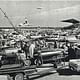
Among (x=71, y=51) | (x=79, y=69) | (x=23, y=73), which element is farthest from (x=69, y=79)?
(x=71, y=51)

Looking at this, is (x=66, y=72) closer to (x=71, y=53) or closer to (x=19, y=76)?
(x=71, y=53)

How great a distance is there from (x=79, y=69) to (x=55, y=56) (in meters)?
2.48

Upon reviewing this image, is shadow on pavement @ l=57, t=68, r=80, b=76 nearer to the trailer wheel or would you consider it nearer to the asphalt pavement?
the asphalt pavement

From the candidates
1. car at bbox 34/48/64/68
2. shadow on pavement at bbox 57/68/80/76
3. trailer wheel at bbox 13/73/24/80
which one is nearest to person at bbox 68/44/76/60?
car at bbox 34/48/64/68

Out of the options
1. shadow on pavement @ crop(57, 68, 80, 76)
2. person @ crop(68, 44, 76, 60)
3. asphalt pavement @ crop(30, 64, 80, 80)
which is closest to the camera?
asphalt pavement @ crop(30, 64, 80, 80)

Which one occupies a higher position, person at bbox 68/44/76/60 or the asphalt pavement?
person at bbox 68/44/76/60

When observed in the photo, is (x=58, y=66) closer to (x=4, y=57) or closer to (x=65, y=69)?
(x=65, y=69)

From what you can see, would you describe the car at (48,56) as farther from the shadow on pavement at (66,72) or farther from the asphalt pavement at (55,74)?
the asphalt pavement at (55,74)

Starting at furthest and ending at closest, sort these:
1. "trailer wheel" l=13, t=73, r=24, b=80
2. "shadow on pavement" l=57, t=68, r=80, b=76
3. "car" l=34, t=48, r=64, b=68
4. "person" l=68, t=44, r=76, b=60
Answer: "person" l=68, t=44, r=76, b=60
"car" l=34, t=48, r=64, b=68
"shadow on pavement" l=57, t=68, r=80, b=76
"trailer wheel" l=13, t=73, r=24, b=80

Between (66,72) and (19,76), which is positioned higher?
(19,76)

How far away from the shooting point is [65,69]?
1054cm

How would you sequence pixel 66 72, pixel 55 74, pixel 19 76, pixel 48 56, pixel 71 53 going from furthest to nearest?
pixel 71 53, pixel 48 56, pixel 66 72, pixel 55 74, pixel 19 76

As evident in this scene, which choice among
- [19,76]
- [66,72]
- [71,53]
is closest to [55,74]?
[66,72]

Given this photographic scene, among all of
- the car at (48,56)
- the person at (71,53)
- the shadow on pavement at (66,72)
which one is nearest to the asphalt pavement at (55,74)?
the shadow on pavement at (66,72)
